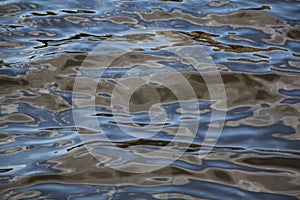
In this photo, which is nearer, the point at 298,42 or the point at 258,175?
the point at 258,175

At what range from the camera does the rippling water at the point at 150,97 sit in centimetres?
301

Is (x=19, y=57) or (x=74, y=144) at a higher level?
(x=19, y=57)

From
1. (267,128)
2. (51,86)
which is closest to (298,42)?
(267,128)

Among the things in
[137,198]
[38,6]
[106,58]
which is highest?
[38,6]

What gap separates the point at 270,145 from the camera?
11.2ft

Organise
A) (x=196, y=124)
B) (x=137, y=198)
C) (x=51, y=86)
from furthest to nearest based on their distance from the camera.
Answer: (x=51, y=86) < (x=196, y=124) < (x=137, y=198)


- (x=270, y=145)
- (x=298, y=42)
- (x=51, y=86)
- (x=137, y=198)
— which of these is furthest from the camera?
(x=298, y=42)

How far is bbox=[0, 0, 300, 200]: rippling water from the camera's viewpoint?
301 cm

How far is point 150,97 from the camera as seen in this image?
13.5 ft

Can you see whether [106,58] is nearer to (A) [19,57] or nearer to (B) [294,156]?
(A) [19,57]

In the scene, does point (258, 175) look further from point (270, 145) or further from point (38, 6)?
point (38, 6)

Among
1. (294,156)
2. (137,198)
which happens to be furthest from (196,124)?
(137,198)

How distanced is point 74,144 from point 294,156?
1.38 metres

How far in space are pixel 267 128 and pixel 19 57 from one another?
225 centimetres
